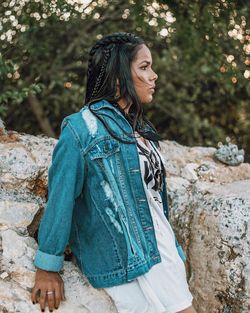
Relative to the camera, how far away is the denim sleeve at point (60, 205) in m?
2.17

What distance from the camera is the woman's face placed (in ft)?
7.79

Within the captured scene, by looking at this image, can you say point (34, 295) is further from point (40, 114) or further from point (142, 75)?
point (40, 114)

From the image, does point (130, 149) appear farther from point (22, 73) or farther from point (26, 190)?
point (22, 73)

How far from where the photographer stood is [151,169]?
2.39 metres

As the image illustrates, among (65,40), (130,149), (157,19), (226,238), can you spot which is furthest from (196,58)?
(130,149)

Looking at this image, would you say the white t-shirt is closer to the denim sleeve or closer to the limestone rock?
the denim sleeve

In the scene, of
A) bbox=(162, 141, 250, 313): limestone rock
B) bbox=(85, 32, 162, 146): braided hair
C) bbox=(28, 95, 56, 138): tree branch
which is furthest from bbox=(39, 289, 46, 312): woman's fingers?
bbox=(28, 95, 56, 138): tree branch

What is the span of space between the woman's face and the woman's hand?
84 centimetres

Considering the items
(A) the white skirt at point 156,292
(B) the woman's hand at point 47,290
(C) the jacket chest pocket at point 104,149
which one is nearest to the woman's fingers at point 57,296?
(B) the woman's hand at point 47,290

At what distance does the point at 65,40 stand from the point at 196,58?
1.56 m

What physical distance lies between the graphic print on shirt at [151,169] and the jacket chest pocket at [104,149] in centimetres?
15

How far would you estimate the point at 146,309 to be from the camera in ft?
7.49

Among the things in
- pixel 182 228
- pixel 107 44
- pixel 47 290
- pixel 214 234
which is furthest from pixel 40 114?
pixel 47 290

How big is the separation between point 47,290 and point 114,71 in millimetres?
936
